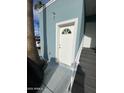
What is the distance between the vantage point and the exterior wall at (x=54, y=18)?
369 cm

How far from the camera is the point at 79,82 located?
241 cm

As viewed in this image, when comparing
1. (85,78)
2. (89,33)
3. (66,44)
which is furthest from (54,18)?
(85,78)

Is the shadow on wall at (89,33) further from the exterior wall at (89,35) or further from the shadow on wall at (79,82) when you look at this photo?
the shadow on wall at (79,82)

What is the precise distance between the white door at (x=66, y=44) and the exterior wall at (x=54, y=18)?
0.42 metres

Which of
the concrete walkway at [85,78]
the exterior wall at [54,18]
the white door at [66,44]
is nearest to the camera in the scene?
the concrete walkway at [85,78]

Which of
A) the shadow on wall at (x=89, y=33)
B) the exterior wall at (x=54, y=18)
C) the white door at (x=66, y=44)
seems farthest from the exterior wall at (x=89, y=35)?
the white door at (x=66, y=44)

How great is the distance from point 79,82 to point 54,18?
3.59 meters

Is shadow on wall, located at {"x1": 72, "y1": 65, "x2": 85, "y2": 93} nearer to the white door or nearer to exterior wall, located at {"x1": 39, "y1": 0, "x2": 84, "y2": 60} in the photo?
exterior wall, located at {"x1": 39, "y1": 0, "x2": 84, "y2": 60}

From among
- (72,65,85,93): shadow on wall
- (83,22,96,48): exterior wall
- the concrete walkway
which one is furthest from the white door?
A: (72,65,85,93): shadow on wall
